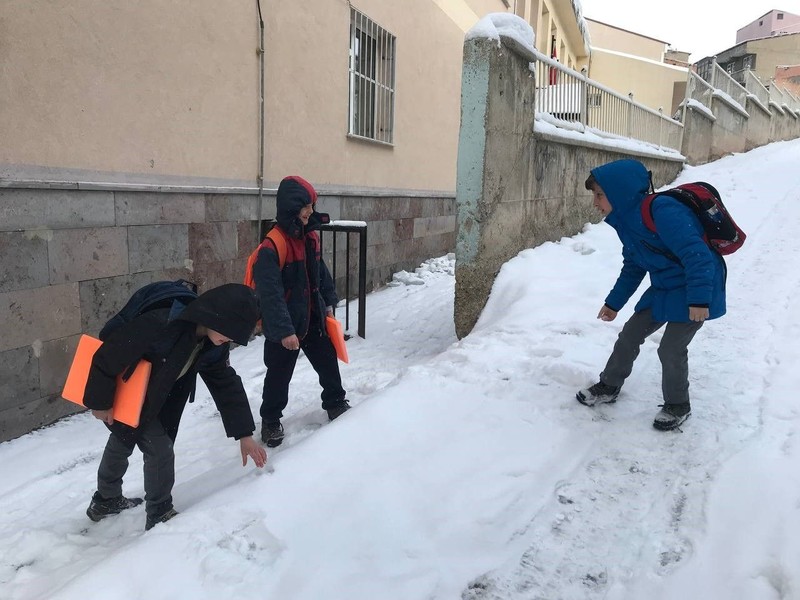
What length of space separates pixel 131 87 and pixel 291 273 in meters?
2.09

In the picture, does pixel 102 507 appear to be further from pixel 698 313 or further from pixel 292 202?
pixel 698 313

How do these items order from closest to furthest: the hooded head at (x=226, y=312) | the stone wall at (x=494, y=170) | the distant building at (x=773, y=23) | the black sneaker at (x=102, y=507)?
1. the hooded head at (x=226, y=312)
2. the black sneaker at (x=102, y=507)
3. the stone wall at (x=494, y=170)
4. the distant building at (x=773, y=23)

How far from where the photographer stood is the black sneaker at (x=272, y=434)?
11.4 ft

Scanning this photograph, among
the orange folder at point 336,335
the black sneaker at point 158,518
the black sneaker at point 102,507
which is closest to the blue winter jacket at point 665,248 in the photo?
the orange folder at point 336,335

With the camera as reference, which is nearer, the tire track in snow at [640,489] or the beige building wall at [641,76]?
the tire track in snow at [640,489]

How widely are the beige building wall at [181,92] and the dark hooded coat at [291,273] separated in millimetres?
1609

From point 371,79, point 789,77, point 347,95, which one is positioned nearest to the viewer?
point 347,95

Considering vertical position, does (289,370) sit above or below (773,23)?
below

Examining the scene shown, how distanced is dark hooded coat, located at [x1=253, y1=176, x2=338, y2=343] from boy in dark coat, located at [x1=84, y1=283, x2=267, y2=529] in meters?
0.61

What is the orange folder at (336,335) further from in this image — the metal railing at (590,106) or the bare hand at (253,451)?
the metal railing at (590,106)

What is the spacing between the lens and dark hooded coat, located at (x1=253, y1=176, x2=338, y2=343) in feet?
10.5

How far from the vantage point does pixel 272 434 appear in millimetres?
3500

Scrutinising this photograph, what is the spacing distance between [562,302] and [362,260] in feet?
6.43

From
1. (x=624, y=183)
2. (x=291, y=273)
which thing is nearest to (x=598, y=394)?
(x=624, y=183)
